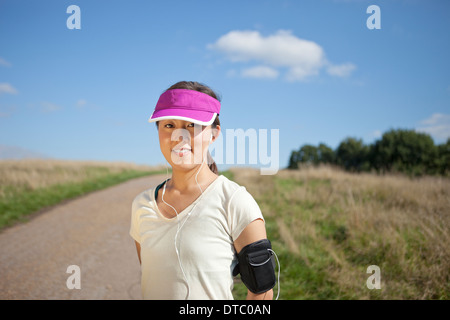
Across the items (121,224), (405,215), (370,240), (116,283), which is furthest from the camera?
(121,224)

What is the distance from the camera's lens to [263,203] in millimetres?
8852

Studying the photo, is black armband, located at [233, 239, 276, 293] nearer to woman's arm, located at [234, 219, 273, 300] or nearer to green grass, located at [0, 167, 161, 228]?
woman's arm, located at [234, 219, 273, 300]

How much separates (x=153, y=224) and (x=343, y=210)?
662 cm

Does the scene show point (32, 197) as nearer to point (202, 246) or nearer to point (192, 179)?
point (192, 179)

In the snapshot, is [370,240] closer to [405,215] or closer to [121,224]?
[405,215]

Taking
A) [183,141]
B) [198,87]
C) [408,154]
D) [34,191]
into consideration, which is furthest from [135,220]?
[408,154]

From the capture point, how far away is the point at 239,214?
144cm

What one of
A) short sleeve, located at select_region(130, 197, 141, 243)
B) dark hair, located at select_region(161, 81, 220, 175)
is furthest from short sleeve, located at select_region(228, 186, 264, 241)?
short sleeve, located at select_region(130, 197, 141, 243)

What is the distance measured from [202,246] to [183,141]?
1.65 ft

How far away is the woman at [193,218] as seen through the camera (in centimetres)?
143

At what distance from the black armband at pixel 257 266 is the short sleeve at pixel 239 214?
0.09 meters

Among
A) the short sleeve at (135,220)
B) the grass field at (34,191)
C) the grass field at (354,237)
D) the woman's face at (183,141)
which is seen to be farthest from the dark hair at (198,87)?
the grass field at (34,191)
